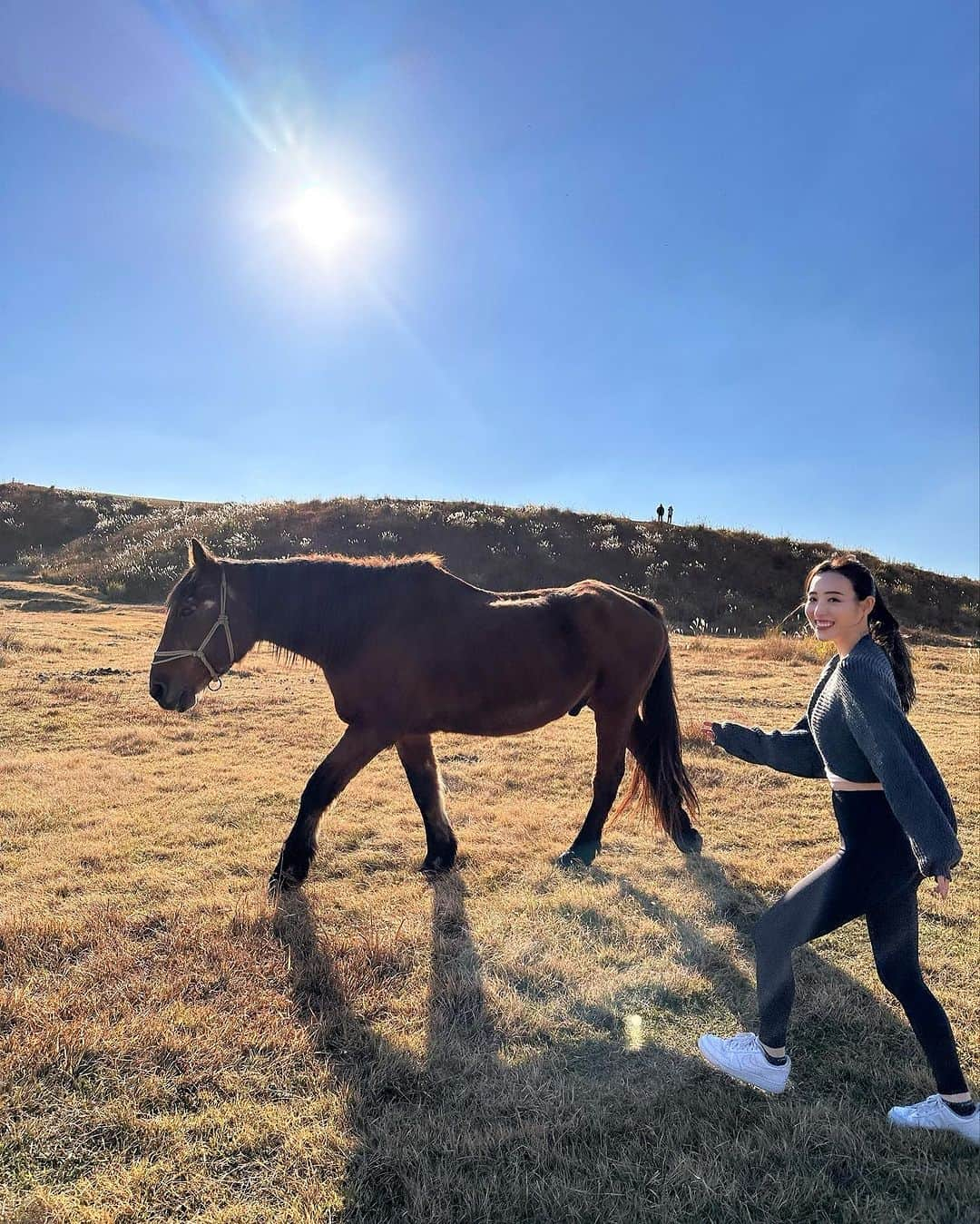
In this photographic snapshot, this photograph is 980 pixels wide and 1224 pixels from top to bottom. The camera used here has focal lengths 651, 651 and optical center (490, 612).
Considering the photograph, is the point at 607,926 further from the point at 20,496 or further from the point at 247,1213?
the point at 20,496

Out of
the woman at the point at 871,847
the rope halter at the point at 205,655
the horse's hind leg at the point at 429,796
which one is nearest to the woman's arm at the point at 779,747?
the woman at the point at 871,847

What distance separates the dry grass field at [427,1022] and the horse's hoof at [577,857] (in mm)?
153

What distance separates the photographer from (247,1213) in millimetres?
2219

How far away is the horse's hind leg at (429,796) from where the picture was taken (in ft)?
17.0

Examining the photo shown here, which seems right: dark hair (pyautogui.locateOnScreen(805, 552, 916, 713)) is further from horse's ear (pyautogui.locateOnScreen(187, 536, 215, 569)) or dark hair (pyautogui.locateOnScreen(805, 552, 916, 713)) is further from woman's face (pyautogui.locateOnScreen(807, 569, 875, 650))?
horse's ear (pyautogui.locateOnScreen(187, 536, 215, 569))

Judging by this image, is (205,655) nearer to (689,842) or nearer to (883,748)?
(689,842)

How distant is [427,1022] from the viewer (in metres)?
3.25

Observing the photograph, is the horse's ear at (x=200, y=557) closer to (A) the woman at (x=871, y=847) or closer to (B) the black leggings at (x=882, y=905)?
(A) the woman at (x=871, y=847)

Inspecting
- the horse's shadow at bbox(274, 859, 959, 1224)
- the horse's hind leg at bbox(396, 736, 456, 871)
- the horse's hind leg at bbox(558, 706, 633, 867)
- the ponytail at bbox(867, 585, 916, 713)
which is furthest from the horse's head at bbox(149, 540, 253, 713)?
the ponytail at bbox(867, 585, 916, 713)

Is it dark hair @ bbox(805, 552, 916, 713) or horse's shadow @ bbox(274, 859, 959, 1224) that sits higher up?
dark hair @ bbox(805, 552, 916, 713)

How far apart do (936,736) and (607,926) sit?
7.09m

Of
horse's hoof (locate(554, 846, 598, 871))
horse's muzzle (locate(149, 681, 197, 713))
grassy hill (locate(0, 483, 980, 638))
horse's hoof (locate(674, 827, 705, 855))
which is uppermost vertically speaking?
grassy hill (locate(0, 483, 980, 638))

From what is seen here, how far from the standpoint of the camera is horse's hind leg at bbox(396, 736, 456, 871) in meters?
5.19

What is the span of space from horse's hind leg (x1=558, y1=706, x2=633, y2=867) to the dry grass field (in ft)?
0.87
